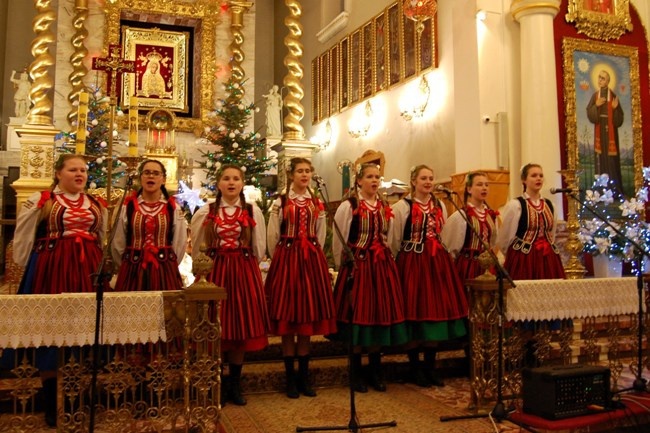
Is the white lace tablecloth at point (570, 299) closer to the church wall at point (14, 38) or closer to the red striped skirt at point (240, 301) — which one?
the red striped skirt at point (240, 301)

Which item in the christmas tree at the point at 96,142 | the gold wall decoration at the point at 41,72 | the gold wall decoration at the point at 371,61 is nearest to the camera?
the gold wall decoration at the point at 41,72

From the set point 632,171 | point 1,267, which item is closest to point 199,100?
point 1,267

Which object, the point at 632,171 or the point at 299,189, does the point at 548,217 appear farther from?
the point at 632,171

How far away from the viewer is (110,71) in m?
5.78

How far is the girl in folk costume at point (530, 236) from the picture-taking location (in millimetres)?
4980

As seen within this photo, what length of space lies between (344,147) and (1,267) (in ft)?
24.4

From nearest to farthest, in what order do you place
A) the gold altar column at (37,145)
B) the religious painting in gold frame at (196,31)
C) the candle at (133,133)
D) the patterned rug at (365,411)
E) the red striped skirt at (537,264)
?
1. the patterned rug at (365,411)
2. the red striped skirt at (537,264)
3. the candle at (133,133)
4. the gold altar column at (37,145)
5. the religious painting in gold frame at (196,31)

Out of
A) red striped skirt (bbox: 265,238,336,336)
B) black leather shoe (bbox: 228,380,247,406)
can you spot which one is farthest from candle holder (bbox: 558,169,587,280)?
black leather shoe (bbox: 228,380,247,406)

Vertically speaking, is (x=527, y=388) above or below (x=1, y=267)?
below

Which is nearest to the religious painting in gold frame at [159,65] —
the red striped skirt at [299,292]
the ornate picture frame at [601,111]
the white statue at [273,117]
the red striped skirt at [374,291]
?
the white statue at [273,117]

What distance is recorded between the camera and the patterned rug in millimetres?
3748

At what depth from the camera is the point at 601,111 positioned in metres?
8.99

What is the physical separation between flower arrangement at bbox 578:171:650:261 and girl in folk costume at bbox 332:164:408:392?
12.8 ft

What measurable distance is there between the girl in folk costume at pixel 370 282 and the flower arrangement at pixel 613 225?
3902 millimetres
